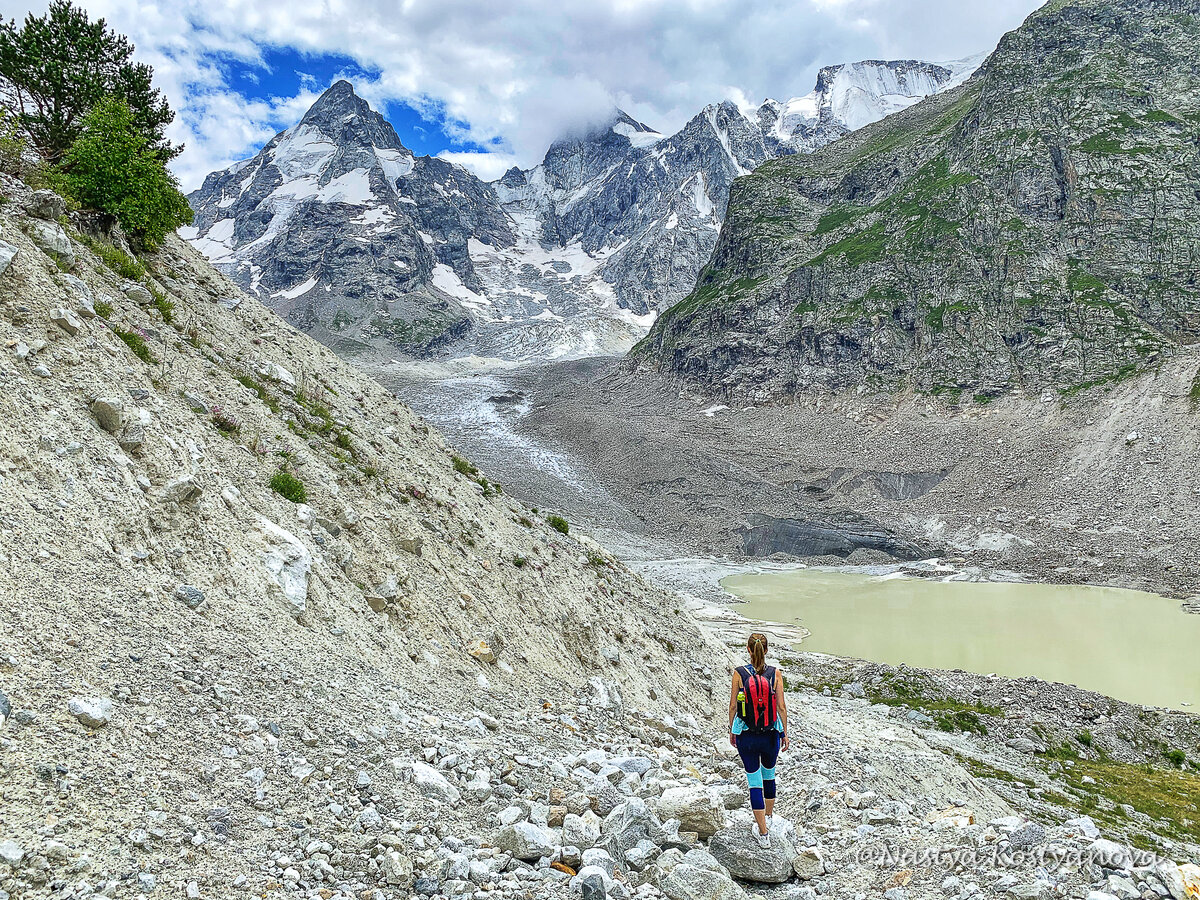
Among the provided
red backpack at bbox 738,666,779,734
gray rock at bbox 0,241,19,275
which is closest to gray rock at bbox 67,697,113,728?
red backpack at bbox 738,666,779,734

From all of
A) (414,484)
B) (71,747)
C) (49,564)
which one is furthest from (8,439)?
(414,484)

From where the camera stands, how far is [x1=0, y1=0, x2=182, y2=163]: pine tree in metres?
19.8

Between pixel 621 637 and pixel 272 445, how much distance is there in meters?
9.81

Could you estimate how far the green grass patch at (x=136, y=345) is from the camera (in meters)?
11.6

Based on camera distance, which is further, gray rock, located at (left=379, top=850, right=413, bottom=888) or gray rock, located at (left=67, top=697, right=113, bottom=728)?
gray rock, located at (left=67, top=697, right=113, bottom=728)

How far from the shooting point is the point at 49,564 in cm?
662

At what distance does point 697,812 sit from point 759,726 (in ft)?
4.35

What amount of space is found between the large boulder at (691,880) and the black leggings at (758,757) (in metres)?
1.66

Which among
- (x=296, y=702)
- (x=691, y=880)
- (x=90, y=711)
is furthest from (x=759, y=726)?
(x=90, y=711)

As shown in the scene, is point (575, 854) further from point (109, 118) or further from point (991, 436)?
point (991, 436)

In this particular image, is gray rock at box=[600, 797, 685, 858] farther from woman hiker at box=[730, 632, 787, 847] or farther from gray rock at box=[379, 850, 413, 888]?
gray rock at box=[379, 850, 413, 888]

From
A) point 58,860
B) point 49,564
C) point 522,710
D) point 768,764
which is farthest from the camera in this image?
point 522,710

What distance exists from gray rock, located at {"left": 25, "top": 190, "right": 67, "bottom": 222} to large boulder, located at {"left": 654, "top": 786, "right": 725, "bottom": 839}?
15078mm

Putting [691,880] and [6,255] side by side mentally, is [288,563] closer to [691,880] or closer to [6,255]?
[6,255]
